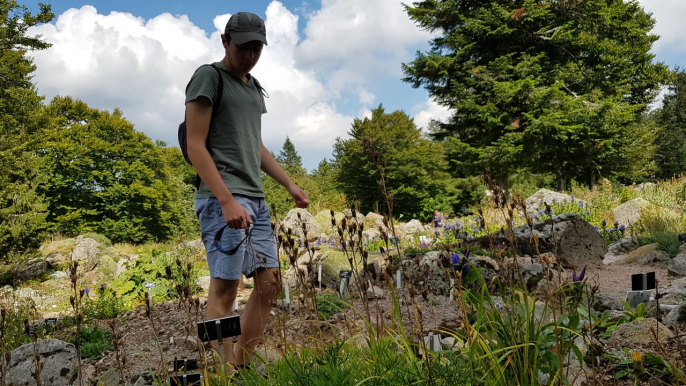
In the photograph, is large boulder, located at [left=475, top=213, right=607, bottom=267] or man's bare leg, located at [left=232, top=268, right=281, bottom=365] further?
large boulder, located at [left=475, top=213, right=607, bottom=267]

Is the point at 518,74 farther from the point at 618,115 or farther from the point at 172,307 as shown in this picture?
the point at 172,307

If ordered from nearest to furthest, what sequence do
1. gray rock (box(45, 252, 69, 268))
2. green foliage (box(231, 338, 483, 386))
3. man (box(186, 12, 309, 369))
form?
green foliage (box(231, 338, 483, 386)), man (box(186, 12, 309, 369)), gray rock (box(45, 252, 69, 268))

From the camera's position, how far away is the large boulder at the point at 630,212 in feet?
31.4

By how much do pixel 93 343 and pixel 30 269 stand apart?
9766mm

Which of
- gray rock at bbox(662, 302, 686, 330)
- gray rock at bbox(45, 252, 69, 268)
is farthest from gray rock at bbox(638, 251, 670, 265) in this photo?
gray rock at bbox(45, 252, 69, 268)

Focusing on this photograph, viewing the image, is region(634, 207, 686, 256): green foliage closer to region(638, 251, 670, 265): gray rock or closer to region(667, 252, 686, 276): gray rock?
region(638, 251, 670, 265): gray rock

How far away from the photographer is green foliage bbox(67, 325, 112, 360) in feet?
12.5

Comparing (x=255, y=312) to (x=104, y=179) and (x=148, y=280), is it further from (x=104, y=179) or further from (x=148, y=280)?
(x=104, y=179)

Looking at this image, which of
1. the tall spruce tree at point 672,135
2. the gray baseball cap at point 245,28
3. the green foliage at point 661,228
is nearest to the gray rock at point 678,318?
the gray baseball cap at point 245,28

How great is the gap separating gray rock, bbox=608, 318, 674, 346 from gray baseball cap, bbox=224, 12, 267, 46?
2.36 m

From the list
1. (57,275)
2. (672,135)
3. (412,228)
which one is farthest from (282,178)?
(672,135)

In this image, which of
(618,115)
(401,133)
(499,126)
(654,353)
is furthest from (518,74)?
(654,353)

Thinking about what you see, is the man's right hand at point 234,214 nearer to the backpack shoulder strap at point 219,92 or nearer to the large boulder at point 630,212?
the backpack shoulder strap at point 219,92

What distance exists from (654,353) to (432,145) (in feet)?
77.1
